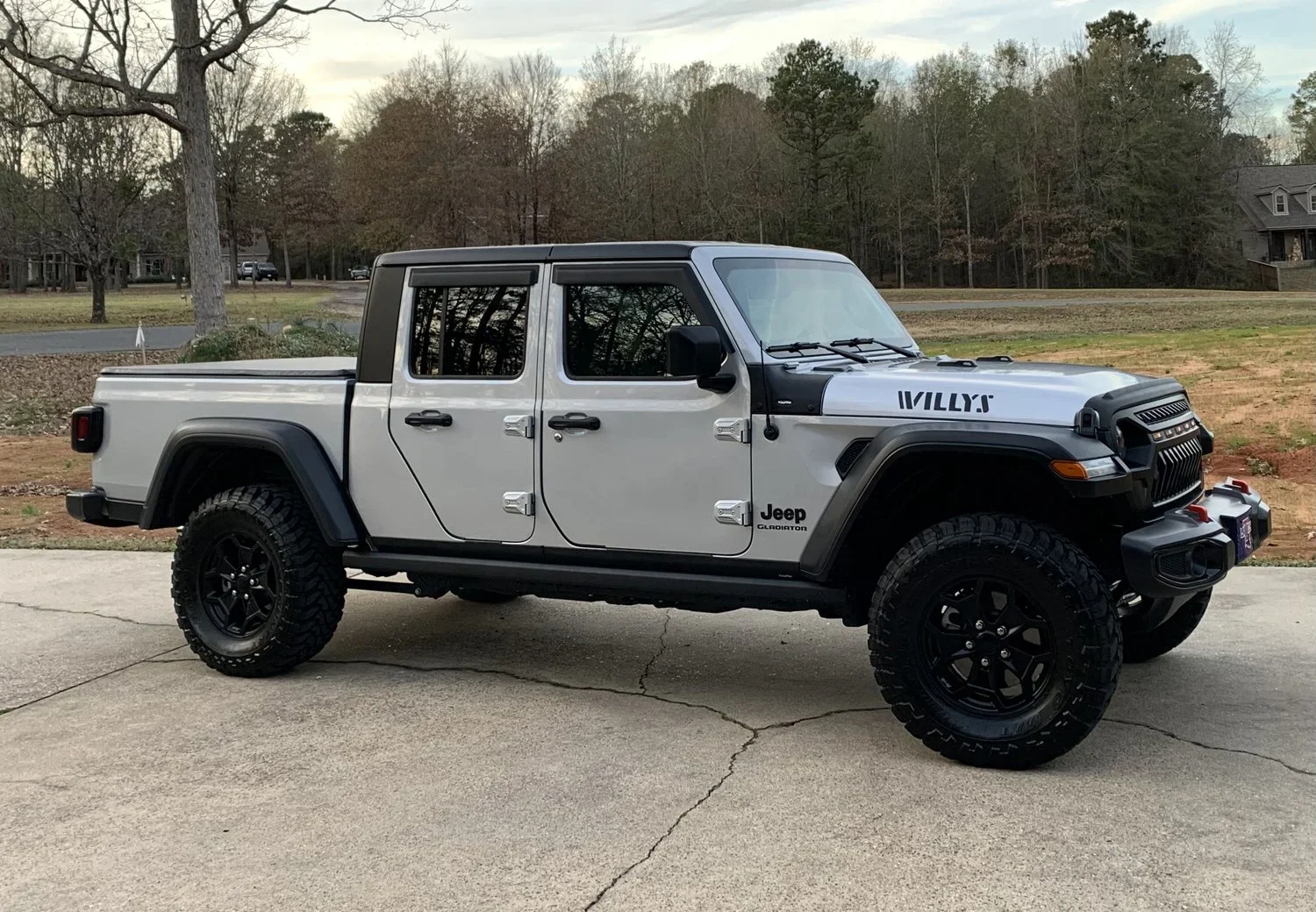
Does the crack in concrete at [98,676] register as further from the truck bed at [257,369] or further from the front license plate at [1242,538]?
the front license plate at [1242,538]

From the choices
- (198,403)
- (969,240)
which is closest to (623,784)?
(198,403)

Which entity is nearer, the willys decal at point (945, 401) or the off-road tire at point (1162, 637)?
the willys decal at point (945, 401)

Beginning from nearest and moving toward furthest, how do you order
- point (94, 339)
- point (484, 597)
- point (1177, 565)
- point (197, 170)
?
1. point (1177, 565)
2. point (484, 597)
3. point (197, 170)
4. point (94, 339)

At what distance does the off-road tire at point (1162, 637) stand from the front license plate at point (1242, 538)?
29.6 inches

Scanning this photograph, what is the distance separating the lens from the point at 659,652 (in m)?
6.09

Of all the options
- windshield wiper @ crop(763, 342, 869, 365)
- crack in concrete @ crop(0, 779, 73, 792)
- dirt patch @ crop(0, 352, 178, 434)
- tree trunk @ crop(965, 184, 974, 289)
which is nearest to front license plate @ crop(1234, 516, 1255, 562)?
windshield wiper @ crop(763, 342, 869, 365)

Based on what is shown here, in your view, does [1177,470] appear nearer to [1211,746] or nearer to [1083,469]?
[1083,469]

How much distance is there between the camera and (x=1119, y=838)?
3754mm

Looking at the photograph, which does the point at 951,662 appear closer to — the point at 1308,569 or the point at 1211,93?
the point at 1308,569

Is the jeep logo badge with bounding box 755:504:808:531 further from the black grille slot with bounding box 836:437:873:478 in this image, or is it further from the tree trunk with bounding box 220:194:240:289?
the tree trunk with bounding box 220:194:240:289

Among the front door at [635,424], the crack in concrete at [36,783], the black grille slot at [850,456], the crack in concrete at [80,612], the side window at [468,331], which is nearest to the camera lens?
the crack in concrete at [36,783]

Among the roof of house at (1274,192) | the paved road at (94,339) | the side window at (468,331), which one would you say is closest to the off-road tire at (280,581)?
the side window at (468,331)

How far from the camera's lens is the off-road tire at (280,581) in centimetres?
554

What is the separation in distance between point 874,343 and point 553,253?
4.56 feet
